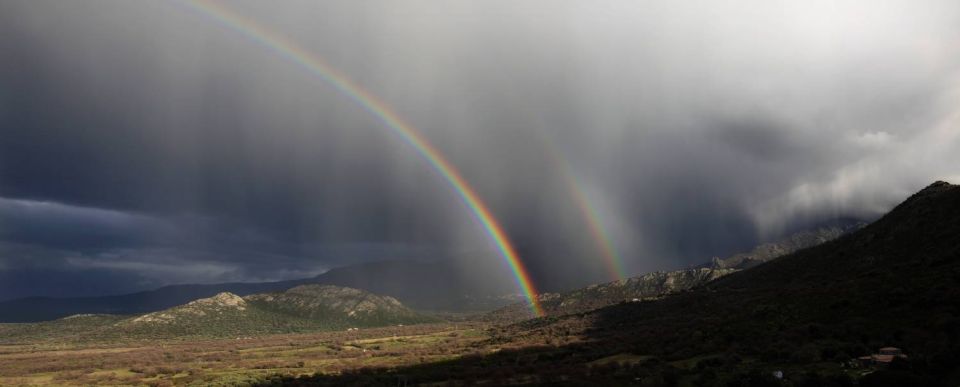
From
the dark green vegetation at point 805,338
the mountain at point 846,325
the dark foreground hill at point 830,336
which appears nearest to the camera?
the dark foreground hill at point 830,336

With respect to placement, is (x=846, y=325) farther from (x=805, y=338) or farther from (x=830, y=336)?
(x=805, y=338)

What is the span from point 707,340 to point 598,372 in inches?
490

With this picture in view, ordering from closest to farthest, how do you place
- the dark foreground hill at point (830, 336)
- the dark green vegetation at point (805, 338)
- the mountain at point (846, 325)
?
the dark foreground hill at point (830, 336), the mountain at point (846, 325), the dark green vegetation at point (805, 338)

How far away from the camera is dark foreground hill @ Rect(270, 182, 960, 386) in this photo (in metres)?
22.5

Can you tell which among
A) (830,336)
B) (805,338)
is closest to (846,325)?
A: (830,336)

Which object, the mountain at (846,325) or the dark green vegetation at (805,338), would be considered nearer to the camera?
the mountain at (846,325)

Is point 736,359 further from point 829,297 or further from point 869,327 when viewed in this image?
point 829,297

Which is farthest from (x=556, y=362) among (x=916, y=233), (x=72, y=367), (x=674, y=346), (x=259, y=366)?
(x=72, y=367)

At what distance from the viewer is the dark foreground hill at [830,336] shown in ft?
74.0

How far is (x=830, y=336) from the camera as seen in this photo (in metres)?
31.8

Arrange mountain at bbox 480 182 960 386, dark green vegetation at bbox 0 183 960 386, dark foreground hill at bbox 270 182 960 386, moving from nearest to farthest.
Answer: dark foreground hill at bbox 270 182 960 386, mountain at bbox 480 182 960 386, dark green vegetation at bbox 0 183 960 386

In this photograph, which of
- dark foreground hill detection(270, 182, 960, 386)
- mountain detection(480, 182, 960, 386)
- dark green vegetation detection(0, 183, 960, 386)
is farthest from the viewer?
dark green vegetation detection(0, 183, 960, 386)

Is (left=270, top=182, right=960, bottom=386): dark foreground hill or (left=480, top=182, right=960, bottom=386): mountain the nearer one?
(left=270, top=182, right=960, bottom=386): dark foreground hill

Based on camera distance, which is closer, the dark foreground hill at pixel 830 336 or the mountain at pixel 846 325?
the dark foreground hill at pixel 830 336
